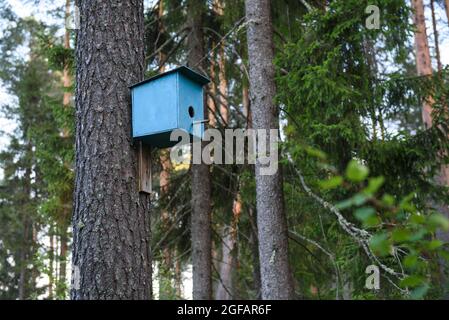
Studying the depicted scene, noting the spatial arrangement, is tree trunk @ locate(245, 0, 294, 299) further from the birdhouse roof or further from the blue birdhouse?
the blue birdhouse

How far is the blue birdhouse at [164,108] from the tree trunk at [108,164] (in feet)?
0.23

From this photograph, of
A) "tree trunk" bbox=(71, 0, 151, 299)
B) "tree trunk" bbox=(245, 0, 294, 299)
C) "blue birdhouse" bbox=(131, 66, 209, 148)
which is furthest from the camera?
"tree trunk" bbox=(245, 0, 294, 299)

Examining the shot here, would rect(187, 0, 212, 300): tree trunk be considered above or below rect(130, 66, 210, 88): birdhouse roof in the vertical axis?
below

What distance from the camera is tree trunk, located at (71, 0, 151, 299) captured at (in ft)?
8.43

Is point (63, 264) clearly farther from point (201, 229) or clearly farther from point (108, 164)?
point (108, 164)

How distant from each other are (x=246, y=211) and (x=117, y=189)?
5.72 m

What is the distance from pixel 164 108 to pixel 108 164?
49 centimetres

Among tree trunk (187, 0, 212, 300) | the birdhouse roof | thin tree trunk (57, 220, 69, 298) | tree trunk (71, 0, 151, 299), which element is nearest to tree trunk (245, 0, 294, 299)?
tree trunk (187, 0, 212, 300)

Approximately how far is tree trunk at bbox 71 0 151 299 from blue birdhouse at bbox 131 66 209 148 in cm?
7

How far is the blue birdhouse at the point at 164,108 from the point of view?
2832mm

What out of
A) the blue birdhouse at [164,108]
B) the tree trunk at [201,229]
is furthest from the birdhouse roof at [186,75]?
the tree trunk at [201,229]

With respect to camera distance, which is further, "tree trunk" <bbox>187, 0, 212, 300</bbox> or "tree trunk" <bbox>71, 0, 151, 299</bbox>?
"tree trunk" <bbox>187, 0, 212, 300</bbox>
